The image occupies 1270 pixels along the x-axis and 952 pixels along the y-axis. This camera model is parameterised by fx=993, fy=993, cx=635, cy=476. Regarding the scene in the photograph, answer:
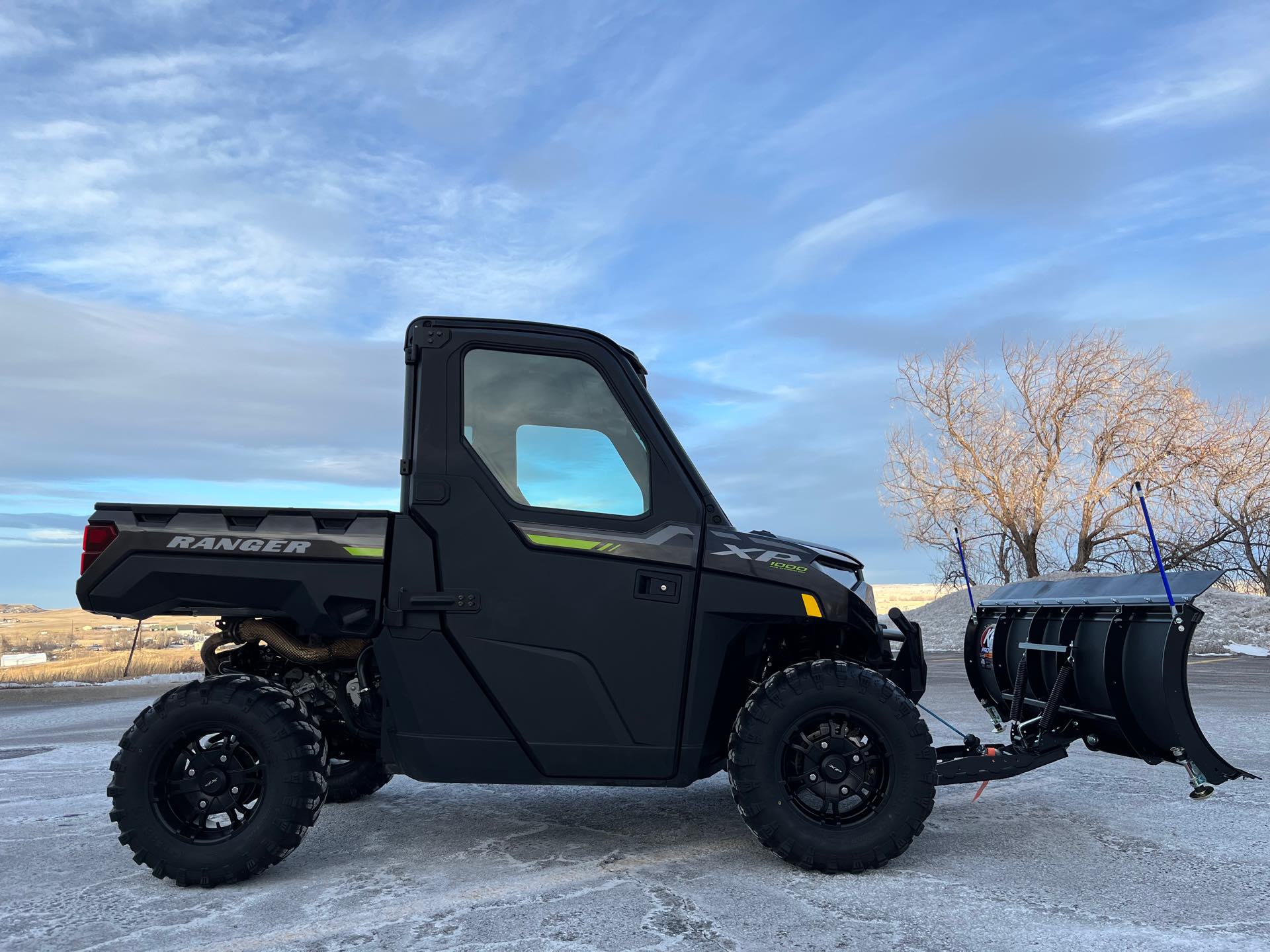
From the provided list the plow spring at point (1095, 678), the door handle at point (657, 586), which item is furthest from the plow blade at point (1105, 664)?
the door handle at point (657, 586)

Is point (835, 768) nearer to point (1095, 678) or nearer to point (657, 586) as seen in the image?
point (657, 586)

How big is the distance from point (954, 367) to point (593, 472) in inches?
1028

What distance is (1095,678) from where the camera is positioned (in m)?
5.08

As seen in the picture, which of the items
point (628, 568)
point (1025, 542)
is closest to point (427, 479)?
point (628, 568)

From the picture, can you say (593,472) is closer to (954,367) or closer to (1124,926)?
(1124,926)

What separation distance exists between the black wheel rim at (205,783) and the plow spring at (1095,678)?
331 cm

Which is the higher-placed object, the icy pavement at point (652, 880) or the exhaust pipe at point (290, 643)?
the exhaust pipe at point (290, 643)

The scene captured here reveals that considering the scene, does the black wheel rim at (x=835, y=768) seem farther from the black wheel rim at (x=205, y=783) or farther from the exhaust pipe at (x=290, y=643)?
the black wheel rim at (x=205, y=783)

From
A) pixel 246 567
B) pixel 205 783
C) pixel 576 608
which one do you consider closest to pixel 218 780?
pixel 205 783

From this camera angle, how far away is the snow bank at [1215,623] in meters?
20.9

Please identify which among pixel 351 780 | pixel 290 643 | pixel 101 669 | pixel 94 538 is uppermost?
pixel 94 538

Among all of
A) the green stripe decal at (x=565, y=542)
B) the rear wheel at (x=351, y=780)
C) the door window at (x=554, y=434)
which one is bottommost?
the rear wheel at (x=351, y=780)

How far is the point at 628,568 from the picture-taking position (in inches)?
182

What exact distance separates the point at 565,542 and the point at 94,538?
228 cm
